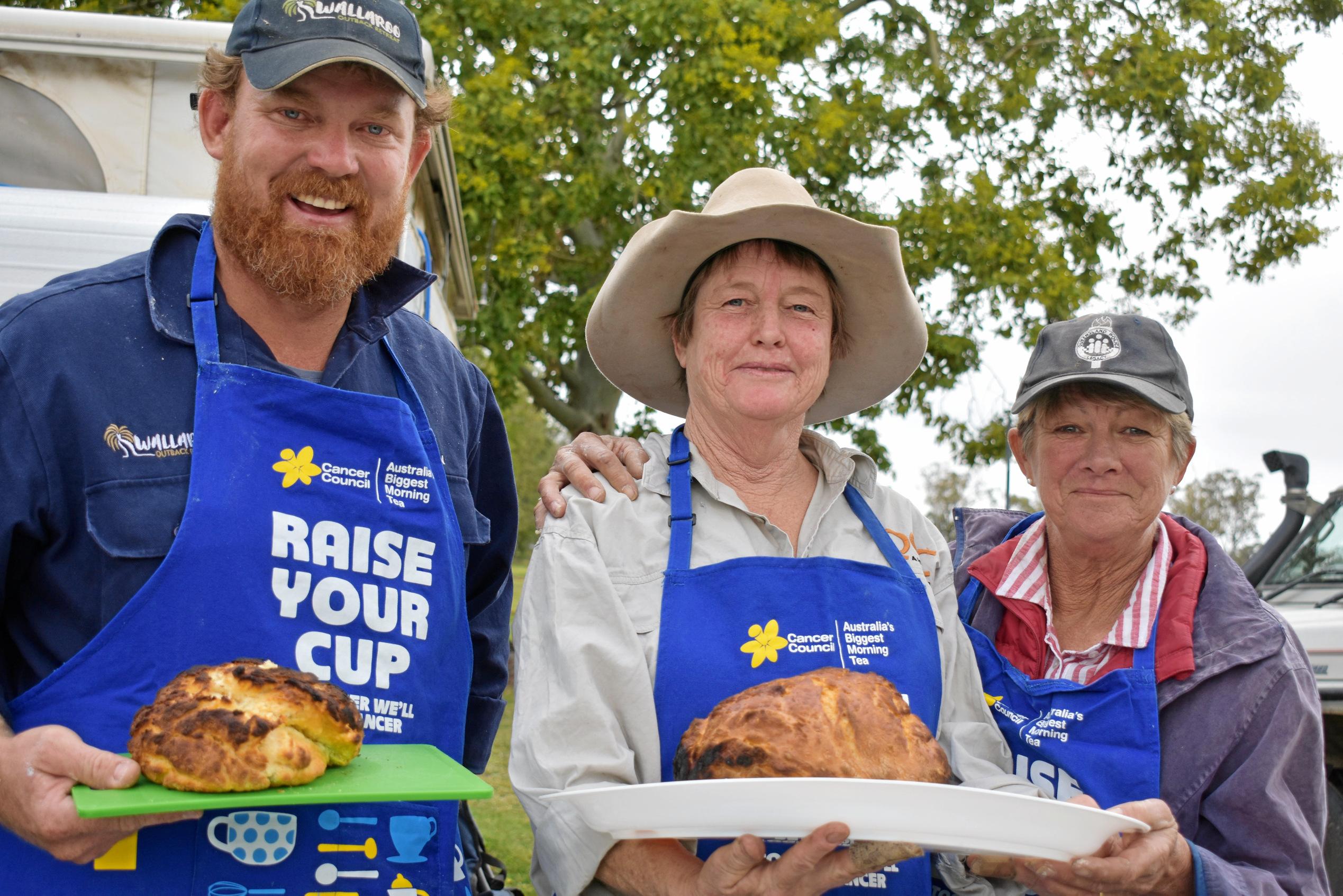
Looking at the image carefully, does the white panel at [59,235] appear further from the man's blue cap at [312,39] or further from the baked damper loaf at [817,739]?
the baked damper loaf at [817,739]

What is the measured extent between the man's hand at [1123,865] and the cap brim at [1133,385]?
0.85 m

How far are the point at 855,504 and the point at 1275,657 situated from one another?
86cm

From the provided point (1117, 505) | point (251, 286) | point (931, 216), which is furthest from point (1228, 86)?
point (251, 286)

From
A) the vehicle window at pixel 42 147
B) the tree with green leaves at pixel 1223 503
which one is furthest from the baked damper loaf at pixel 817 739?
the tree with green leaves at pixel 1223 503

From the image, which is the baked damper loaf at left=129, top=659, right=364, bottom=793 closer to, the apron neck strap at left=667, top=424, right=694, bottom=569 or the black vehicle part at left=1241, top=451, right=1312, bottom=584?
the apron neck strap at left=667, top=424, right=694, bottom=569

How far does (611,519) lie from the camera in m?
2.28

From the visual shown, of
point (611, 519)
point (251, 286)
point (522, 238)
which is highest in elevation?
point (522, 238)

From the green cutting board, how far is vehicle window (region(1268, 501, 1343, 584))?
4.89 meters

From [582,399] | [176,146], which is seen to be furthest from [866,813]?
[582,399]

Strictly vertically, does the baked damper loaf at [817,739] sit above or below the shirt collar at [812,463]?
below

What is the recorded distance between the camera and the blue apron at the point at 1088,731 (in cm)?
229

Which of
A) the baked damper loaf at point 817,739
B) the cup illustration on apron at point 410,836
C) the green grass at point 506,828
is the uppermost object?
the baked damper loaf at point 817,739

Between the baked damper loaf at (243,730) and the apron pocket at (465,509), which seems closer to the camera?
the baked damper loaf at (243,730)

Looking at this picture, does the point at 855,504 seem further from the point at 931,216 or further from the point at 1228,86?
the point at 1228,86
